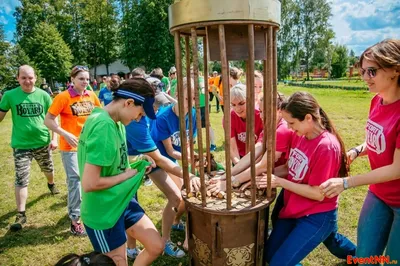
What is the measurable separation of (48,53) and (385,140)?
1536 inches

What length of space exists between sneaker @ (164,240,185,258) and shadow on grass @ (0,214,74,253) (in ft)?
4.61

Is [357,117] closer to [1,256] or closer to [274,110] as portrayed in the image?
[274,110]

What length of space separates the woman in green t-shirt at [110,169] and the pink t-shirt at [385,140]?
1590 millimetres

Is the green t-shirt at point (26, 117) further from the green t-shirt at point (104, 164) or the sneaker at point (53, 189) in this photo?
the green t-shirt at point (104, 164)

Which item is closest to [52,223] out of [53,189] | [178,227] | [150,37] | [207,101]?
[53,189]

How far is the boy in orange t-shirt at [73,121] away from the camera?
370 cm

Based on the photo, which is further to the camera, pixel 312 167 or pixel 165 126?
pixel 165 126

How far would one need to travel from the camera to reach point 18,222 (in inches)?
156

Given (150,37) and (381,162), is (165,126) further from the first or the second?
(150,37)

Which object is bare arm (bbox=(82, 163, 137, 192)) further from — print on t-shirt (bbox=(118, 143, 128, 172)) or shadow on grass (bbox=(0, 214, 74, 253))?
shadow on grass (bbox=(0, 214, 74, 253))

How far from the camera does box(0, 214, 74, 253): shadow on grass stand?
3.65 metres

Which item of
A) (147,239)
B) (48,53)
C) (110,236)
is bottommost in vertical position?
(147,239)

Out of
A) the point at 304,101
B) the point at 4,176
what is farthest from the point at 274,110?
the point at 4,176

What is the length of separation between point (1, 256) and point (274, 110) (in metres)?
3.40
